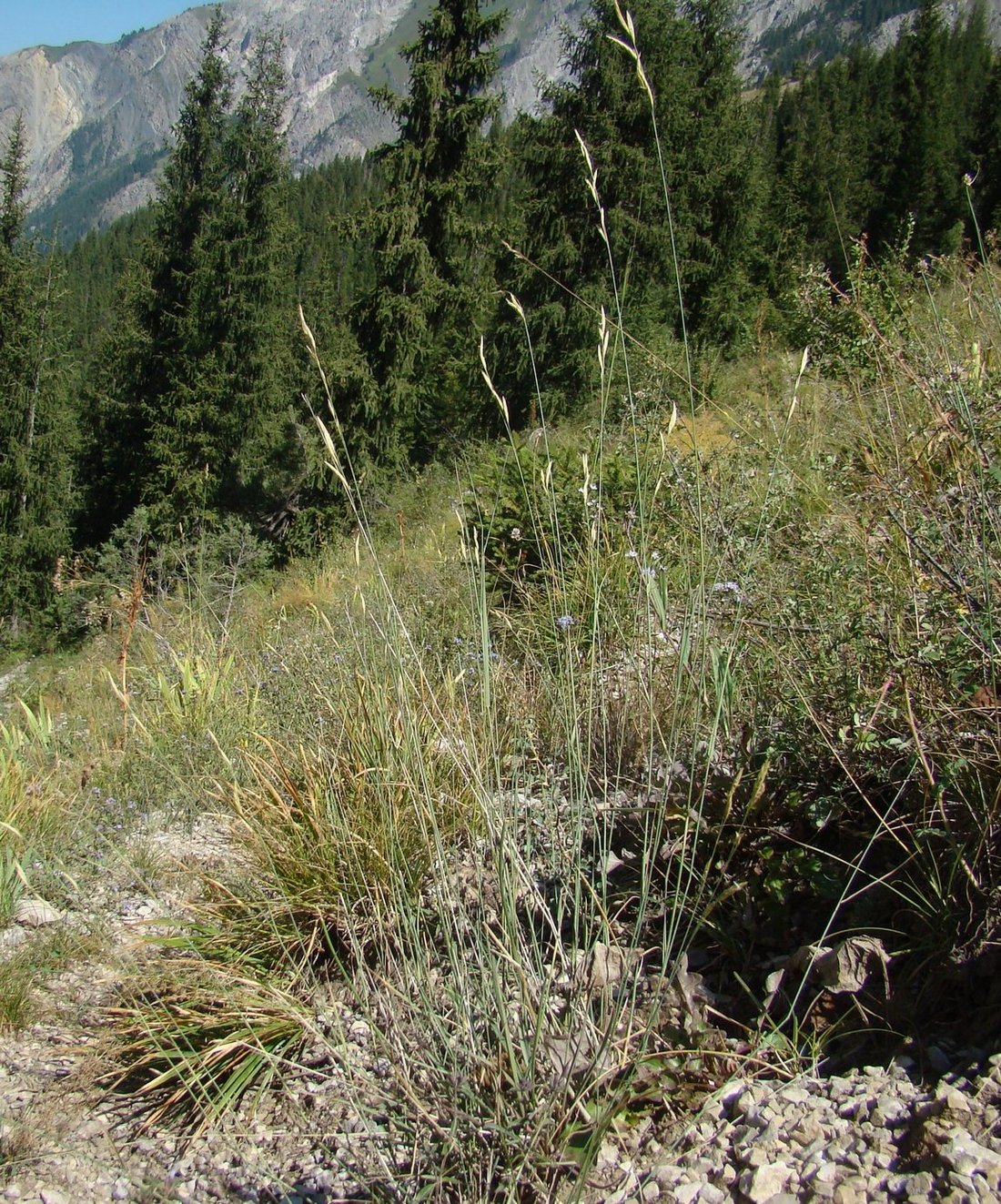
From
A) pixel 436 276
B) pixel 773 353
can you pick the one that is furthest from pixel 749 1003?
pixel 436 276

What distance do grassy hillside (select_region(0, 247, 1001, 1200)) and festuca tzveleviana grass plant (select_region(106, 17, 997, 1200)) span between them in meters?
0.01

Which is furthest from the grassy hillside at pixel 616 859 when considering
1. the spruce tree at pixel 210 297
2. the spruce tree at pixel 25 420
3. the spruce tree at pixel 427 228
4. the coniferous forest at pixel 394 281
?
the spruce tree at pixel 25 420

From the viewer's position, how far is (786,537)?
2693 mm

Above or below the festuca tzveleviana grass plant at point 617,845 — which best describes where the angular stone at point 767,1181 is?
below

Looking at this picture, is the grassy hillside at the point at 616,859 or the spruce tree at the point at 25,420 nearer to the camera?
the grassy hillside at the point at 616,859

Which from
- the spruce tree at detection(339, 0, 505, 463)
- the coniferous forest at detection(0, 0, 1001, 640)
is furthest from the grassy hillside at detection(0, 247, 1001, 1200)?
the spruce tree at detection(339, 0, 505, 463)

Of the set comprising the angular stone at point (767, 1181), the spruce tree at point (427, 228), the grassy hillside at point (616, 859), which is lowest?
the angular stone at point (767, 1181)

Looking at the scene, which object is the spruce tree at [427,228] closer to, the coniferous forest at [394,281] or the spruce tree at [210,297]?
the coniferous forest at [394,281]

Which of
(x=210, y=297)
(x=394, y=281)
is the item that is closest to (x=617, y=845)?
(x=394, y=281)

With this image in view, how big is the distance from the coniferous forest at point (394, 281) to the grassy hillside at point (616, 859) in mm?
6213

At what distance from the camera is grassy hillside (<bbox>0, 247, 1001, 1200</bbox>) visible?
1494 millimetres

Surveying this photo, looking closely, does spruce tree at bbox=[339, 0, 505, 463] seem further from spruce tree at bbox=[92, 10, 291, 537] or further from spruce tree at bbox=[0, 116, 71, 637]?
spruce tree at bbox=[0, 116, 71, 637]

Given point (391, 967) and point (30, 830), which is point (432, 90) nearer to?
point (30, 830)

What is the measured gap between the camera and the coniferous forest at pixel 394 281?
16562 mm
